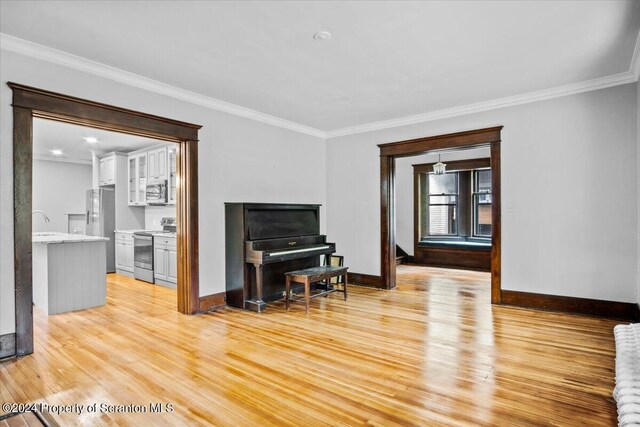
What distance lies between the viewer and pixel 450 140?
194 inches

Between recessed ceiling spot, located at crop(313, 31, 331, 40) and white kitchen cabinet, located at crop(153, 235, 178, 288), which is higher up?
recessed ceiling spot, located at crop(313, 31, 331, 40)

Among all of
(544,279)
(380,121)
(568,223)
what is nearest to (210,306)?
(380,121)

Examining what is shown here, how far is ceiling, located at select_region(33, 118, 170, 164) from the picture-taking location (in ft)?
18.1

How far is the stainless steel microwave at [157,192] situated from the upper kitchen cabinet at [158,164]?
0.30 ft

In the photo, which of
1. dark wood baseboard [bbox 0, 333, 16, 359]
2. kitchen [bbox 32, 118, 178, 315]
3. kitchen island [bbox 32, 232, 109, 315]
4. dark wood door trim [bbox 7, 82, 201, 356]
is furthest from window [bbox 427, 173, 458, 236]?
dark wood baseboard [bbox 0, 333, 16, 359]

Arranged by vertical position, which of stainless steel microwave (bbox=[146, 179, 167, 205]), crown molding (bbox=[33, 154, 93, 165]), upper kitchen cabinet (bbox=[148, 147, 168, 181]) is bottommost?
stainless steel microwave (bbox=[146, 179, 167, 205])

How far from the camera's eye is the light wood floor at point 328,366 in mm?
2076

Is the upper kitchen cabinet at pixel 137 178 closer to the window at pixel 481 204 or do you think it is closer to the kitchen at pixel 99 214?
the kitchen at pixel 99 214

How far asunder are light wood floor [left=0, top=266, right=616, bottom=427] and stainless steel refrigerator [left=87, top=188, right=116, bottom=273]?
3079 millimetres

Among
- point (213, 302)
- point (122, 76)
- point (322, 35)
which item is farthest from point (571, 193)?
point (122, 76)

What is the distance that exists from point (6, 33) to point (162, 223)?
13.5 feet

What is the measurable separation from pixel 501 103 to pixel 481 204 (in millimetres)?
3844

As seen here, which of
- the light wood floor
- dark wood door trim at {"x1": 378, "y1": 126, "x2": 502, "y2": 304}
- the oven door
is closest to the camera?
the light wood floor

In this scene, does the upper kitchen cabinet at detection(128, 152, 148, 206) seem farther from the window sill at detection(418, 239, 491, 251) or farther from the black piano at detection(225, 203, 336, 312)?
the window sill at detection(418, 239, 491, 251)
